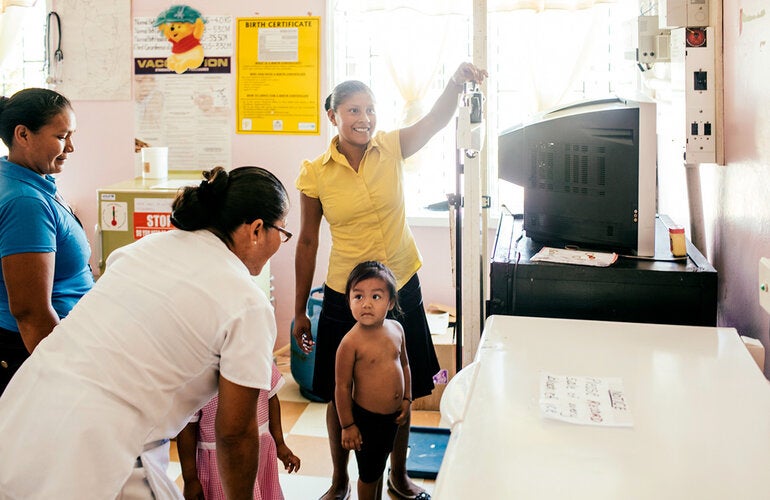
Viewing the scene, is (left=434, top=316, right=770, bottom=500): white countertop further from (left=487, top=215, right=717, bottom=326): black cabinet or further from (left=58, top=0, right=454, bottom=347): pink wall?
(left=58, top=0, right=454, bottom=347): pink wall

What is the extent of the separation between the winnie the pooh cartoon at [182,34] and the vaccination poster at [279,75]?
0.24 m

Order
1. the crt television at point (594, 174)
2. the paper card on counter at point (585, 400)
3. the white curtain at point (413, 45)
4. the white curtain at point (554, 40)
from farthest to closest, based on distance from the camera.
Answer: the white curtain at point (413, 45), the white curtain at point (554, 40), the crt television at point (594, 174), the paper card on counter at point (585, 400)

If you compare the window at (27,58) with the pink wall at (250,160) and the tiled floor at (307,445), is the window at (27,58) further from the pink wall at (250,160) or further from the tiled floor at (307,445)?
the tiled floor at (307,445)

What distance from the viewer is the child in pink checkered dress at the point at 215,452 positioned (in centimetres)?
217

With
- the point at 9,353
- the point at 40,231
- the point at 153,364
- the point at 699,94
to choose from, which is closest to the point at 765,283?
the point at 699,94

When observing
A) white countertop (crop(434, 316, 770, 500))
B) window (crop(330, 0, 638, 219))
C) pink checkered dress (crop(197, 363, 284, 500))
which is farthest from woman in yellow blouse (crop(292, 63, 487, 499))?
window (crop(330, 0, 638, 219))

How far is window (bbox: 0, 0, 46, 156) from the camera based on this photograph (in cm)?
461

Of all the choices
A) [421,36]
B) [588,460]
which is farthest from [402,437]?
[421,36]

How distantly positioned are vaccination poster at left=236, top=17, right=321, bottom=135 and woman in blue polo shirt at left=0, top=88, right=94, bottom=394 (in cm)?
206

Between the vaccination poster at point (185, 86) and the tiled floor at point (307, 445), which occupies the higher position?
the vaccination poster at point (185, 86)

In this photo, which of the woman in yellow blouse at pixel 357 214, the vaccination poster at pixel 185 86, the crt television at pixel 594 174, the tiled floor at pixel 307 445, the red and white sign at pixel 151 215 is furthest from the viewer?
the vaccination poster at pixel 185 86

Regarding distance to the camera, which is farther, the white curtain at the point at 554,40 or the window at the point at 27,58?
the window at the point at 27,58

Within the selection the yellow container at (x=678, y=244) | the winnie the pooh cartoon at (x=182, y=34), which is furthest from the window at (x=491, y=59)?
the yellow container at (x=678, y=244)

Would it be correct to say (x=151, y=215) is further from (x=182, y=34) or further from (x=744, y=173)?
(x=744, y=173)
